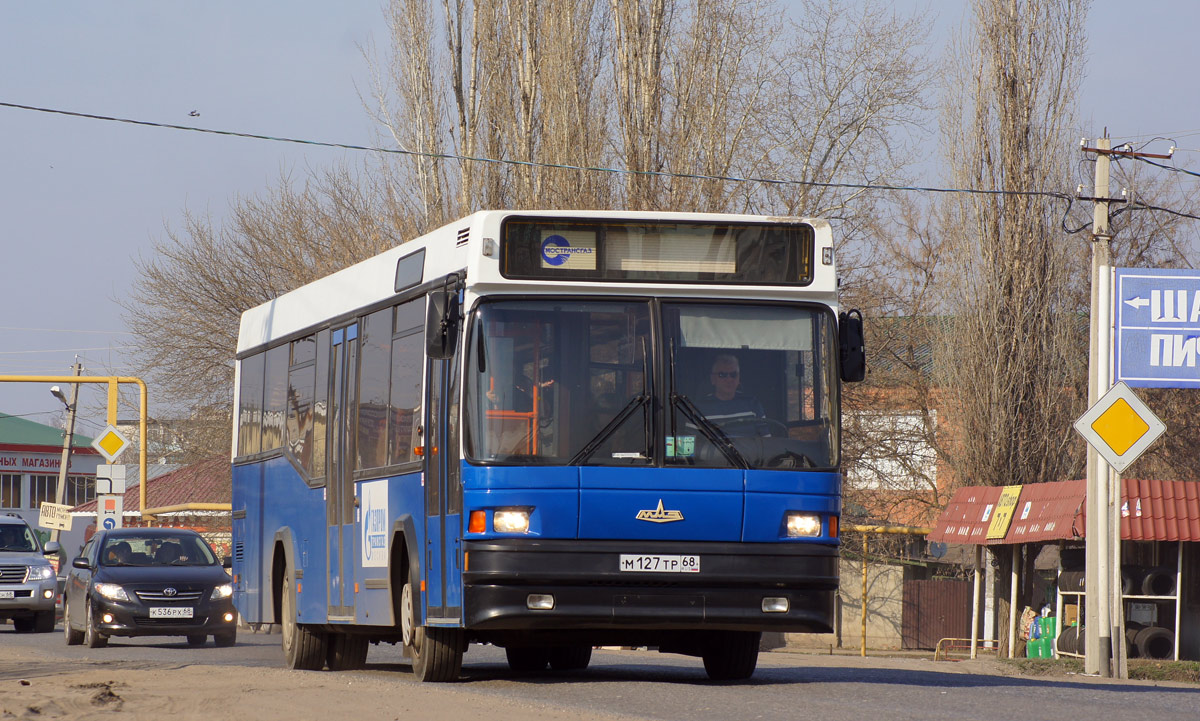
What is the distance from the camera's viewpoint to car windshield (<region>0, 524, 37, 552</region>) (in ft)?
93.0

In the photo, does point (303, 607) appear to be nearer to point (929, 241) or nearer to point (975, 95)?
point (975, 95)

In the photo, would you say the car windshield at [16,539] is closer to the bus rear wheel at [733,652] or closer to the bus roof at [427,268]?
the bus roof at [427,268]

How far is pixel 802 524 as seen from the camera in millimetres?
11039

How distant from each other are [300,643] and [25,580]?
13.6 meters

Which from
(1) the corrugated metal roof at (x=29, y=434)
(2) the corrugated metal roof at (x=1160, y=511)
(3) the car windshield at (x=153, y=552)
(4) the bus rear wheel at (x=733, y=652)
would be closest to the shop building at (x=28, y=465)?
(1) the corrugated metal roof at (x=29, y=434)

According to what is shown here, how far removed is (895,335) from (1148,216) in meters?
8.37

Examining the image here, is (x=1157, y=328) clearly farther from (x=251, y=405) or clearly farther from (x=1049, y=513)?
(x=251, y=405)

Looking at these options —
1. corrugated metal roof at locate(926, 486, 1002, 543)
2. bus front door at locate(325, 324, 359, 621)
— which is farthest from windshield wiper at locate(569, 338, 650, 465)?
corrugated metal roof at locate(926, 486, 1002, 543)

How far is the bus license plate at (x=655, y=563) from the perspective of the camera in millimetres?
10797

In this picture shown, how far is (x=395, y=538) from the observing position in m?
12.5

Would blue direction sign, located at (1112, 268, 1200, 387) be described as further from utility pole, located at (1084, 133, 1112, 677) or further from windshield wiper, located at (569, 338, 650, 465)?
windshield wiper, located at (569, 338, 650, 465)

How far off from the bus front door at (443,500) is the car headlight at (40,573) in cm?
1769

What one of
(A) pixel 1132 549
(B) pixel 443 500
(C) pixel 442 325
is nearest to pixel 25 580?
(A) pixel 1132 549

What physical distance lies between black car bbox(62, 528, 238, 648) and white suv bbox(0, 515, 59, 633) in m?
3.43
